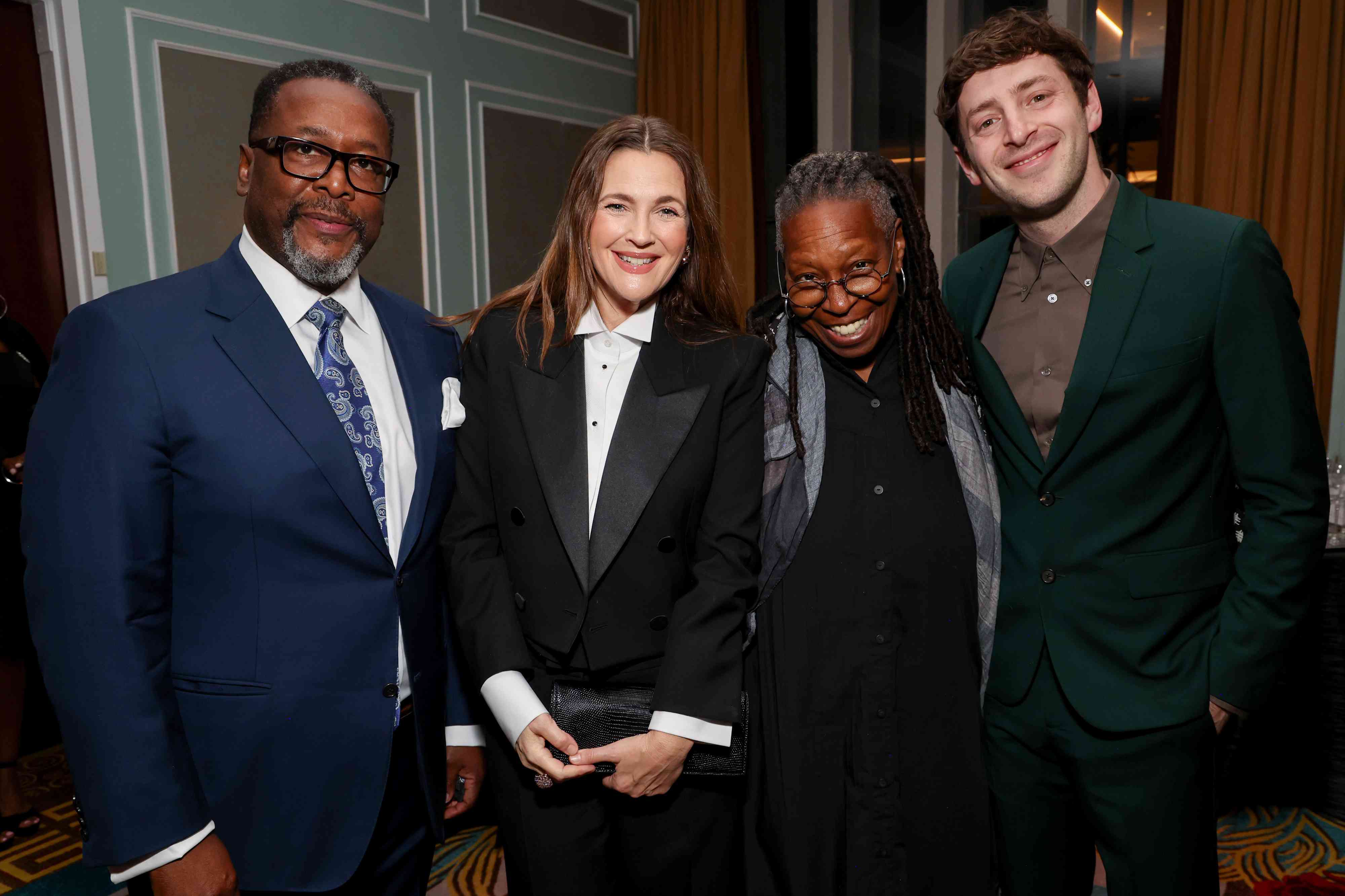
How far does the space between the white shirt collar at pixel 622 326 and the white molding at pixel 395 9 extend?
3289 millimetres

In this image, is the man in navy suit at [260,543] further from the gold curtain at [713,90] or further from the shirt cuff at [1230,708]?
the gold curtain at [713,90]

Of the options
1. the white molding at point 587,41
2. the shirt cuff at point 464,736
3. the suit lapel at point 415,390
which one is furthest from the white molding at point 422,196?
the shirt cuff at point 464,736

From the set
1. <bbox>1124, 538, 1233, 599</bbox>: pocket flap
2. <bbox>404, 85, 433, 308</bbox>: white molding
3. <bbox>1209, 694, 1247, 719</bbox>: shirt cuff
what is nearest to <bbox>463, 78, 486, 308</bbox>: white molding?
<bbox>404, 85, 433, 308</bbox>: white molding

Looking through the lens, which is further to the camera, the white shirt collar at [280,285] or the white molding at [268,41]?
the white molding at [268,41]

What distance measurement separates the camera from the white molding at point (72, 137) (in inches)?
124

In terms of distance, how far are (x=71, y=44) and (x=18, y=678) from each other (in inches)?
87.3

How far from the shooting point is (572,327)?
157 cm

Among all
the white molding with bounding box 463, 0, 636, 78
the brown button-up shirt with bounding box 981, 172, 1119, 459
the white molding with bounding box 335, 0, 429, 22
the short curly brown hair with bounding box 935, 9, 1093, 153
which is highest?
the white molding with bounding box 463, 0, 636, 78

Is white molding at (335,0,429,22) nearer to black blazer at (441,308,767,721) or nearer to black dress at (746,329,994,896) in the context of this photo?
black blazer at (441,308,767,721)

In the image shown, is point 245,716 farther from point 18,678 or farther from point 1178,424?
point 18,678

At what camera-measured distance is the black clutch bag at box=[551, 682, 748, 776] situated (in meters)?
1.43

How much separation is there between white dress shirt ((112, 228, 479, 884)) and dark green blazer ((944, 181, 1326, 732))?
1091mm

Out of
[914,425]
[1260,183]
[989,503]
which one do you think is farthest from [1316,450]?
[1260,183]

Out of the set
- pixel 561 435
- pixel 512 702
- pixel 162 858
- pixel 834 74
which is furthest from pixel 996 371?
pixel 834 74
